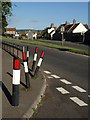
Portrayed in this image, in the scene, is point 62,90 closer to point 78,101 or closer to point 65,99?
point 65,99

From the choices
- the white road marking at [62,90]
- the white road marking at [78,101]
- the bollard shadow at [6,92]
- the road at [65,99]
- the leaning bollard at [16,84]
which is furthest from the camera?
the white road marking at [62,90]

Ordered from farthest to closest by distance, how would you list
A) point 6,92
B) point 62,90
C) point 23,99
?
1. point 62,90
2. point 6,92
3. point 23,99

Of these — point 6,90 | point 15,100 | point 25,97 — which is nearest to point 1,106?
point 15,100

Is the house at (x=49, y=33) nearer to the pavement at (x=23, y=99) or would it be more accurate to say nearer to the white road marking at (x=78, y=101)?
the pavement at (x=23, y=99)

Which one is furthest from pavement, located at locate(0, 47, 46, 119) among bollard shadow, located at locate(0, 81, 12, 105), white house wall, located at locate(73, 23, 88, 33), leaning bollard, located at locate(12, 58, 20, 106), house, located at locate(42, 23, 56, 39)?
house, located at locate(42, 23, 56, 39)

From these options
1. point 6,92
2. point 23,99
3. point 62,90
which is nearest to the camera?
point 23,99

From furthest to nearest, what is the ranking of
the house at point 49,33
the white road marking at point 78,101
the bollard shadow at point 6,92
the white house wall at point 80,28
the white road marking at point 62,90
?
1. the house at point 49,33
2. the white house wall at point 80,28
3. the white road marking at point 62,90
4. the bollard shadow at point 6,92
5. the white road marking at point 78,101

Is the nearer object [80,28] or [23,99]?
[23,99]

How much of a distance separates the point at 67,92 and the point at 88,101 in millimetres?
1411

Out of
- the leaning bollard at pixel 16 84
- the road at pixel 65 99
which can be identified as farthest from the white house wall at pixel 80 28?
the leaning bollard at pixel 16 84

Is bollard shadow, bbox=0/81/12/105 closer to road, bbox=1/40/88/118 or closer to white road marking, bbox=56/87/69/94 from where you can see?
road, bbox=1/40/88/118

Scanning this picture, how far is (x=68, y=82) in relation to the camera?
11.6 metres

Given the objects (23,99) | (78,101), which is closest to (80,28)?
(78,101)

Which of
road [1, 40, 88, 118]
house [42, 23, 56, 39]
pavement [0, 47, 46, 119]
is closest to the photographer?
pavement [0, 47, 46, 119]
